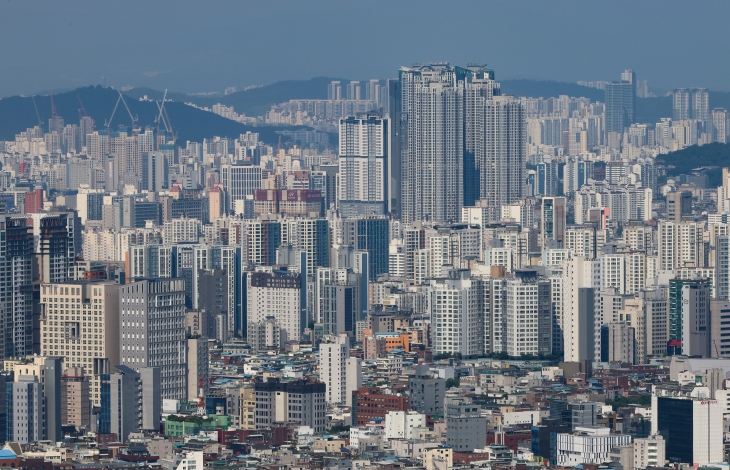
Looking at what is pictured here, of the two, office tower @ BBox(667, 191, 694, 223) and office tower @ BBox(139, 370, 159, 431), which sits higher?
office tower @ BBox(667, 191, 694, 223)

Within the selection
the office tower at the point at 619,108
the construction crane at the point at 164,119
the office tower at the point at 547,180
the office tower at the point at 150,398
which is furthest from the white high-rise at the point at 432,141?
the office tower at the point at 150,398

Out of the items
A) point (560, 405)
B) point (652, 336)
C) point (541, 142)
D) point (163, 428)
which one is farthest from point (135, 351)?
point (541, 142)

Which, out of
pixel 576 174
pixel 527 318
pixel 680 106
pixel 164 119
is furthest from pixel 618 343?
pixel 164 119

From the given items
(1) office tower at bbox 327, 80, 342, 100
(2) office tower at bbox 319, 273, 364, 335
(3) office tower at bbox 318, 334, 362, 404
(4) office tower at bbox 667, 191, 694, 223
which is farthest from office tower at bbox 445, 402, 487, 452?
(1) office tower at bbox 327, 80, 342, 100

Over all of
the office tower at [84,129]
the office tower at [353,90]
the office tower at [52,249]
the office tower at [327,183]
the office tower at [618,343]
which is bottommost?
the office tower at [618,343]

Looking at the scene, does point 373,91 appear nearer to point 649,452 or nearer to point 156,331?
point 156,331

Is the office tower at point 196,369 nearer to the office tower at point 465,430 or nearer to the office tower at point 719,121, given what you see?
the office tower at point 465,430

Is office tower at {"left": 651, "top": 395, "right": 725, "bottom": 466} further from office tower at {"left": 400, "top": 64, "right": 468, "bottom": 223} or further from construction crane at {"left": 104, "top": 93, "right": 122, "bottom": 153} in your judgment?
construction crane at {"left": 104, "top": 93, "right": 122, "bottom": 153}
